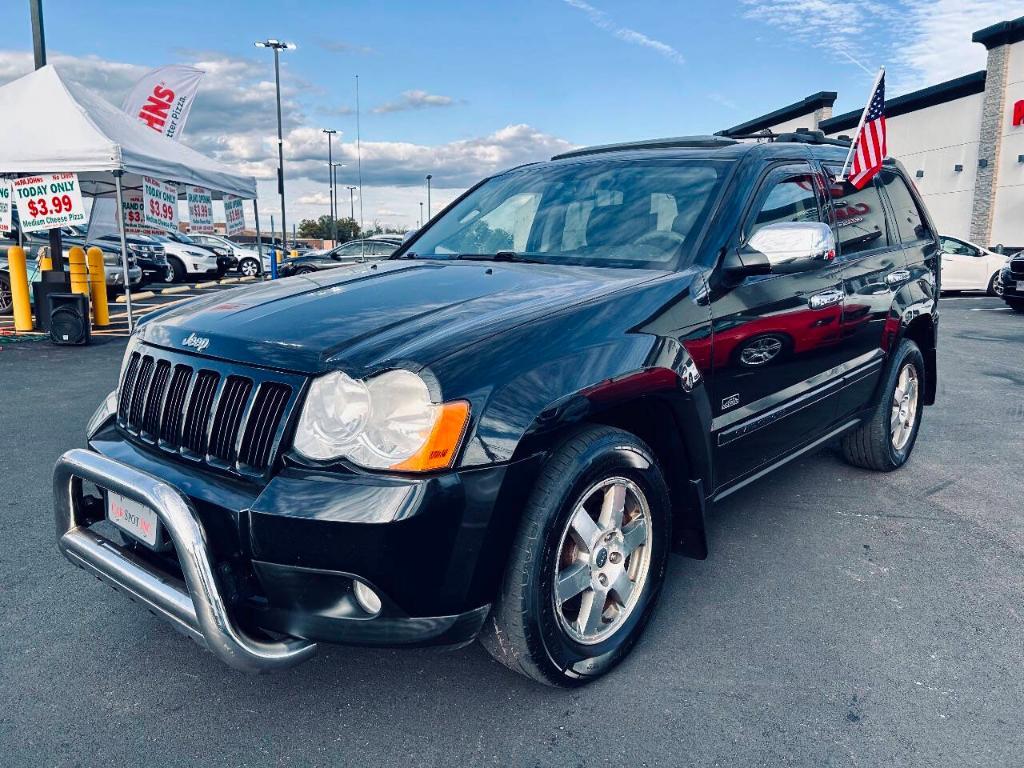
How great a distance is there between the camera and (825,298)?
3600mm

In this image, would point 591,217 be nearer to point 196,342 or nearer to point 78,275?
point 196,342

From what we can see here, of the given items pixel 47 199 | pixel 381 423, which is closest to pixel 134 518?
pixel 381 423

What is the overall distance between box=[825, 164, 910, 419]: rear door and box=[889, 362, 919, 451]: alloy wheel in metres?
0.47

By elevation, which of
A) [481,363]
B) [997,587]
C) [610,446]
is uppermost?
[481,363]

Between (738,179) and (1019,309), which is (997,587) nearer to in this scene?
(738,179)

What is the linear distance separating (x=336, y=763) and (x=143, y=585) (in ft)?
2.43

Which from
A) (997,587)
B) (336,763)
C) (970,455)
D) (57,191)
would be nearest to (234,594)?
(336,763)

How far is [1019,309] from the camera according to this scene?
571 inches

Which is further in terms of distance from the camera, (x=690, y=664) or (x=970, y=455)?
(x=970, y=455)

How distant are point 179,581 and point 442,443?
2.87 feet

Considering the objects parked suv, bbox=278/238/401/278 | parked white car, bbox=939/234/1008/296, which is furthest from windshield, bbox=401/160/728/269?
parked white car, bbox=939/234/1008/296

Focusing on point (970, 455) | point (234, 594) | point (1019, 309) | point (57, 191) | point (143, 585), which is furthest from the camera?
point (1019, 309)

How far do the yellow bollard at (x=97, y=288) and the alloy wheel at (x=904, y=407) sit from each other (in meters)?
11.4

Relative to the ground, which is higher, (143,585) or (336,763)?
(143,585)
